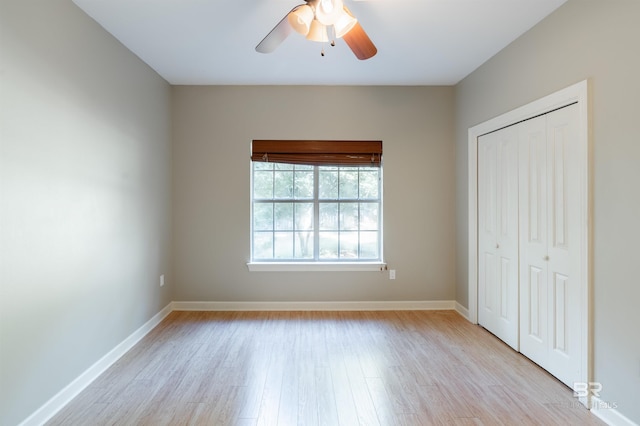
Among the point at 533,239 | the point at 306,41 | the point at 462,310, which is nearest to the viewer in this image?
the point at 533,239

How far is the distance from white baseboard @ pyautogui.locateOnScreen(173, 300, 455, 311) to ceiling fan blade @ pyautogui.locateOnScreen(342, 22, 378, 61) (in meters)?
2.69

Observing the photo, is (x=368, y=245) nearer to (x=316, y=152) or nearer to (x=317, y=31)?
(x=316, y=152)

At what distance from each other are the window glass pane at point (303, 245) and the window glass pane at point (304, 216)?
0.26 ft

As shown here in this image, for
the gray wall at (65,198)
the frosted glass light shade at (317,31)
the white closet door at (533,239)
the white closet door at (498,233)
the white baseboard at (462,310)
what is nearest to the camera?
the gray wall at (65,198)

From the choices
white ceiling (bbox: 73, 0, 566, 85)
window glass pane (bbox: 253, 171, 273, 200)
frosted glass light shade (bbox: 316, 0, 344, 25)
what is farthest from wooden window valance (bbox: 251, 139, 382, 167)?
frosted glass light shade (bbox: 316, 0, 344, 25)

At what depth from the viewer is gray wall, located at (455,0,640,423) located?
67.5 inches

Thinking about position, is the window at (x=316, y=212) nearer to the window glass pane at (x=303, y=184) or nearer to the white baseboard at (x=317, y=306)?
the window glass pane at (x=303, y=184)

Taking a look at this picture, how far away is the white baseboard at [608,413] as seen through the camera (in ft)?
5.78

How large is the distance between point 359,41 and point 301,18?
1.40 feet

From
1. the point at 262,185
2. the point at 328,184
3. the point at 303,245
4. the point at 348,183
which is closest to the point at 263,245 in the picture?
the point at 303,245

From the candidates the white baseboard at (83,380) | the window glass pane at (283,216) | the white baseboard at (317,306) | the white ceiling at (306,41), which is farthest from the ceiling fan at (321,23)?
the white baseboard at (317,306)

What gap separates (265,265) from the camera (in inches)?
146

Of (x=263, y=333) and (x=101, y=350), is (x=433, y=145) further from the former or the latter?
(x=101, y=350)

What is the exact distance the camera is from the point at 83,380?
221cm
